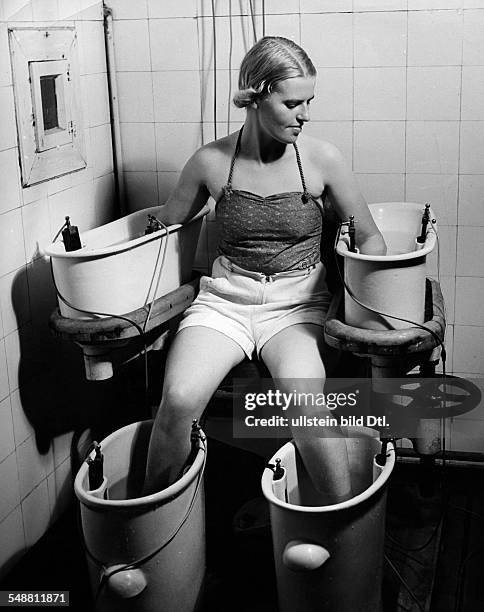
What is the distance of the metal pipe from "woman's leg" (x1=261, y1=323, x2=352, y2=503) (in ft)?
3.21

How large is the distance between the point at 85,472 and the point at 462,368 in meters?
1.22

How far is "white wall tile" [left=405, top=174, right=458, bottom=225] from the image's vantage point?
7.88 ft

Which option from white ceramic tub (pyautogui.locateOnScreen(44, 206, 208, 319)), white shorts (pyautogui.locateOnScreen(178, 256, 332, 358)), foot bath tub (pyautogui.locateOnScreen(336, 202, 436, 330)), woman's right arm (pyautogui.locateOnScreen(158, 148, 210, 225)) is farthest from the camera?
woman's right arm (pyautogui.locateOnScreen(158, 148, 210, 225))

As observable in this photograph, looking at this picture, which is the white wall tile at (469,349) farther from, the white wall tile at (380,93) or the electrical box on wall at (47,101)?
the electrical box on wall at (47,101)

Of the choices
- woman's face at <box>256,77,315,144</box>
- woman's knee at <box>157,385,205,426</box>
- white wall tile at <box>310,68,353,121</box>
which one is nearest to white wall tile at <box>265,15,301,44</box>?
white wall tile at <box>310,68,353,121</box>

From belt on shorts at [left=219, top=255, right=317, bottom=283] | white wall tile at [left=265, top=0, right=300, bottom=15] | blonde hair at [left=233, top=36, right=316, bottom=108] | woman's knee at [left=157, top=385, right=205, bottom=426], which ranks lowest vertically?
woman's knee at [left=157, top=385, right=205, bottom=426]

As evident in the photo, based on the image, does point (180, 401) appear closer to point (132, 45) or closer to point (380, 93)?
point (380, 93)

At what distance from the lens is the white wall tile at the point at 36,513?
2270mm

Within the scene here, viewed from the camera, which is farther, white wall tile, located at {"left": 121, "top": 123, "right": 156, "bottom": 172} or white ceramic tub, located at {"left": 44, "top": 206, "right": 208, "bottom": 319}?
white wall tile, located at {"left": 121, "top": 123, "right": 156, "bottom": 172}

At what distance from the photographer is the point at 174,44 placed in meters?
2.52

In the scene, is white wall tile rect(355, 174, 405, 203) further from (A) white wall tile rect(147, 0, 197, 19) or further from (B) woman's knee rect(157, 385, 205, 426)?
(B) woman's knee rect(157, 385, 205, 426)

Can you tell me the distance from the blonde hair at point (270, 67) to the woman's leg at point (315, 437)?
24.1 inches

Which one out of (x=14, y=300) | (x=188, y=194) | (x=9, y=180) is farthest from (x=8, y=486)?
(x=188, y=194)

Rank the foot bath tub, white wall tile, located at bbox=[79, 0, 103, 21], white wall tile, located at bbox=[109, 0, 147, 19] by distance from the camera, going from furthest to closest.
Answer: white wall tile, located at bbox=[109, 0, 147, 19] < white wall tile, located at bbox=[79, 0, 103, 21] < the foot bath tub
